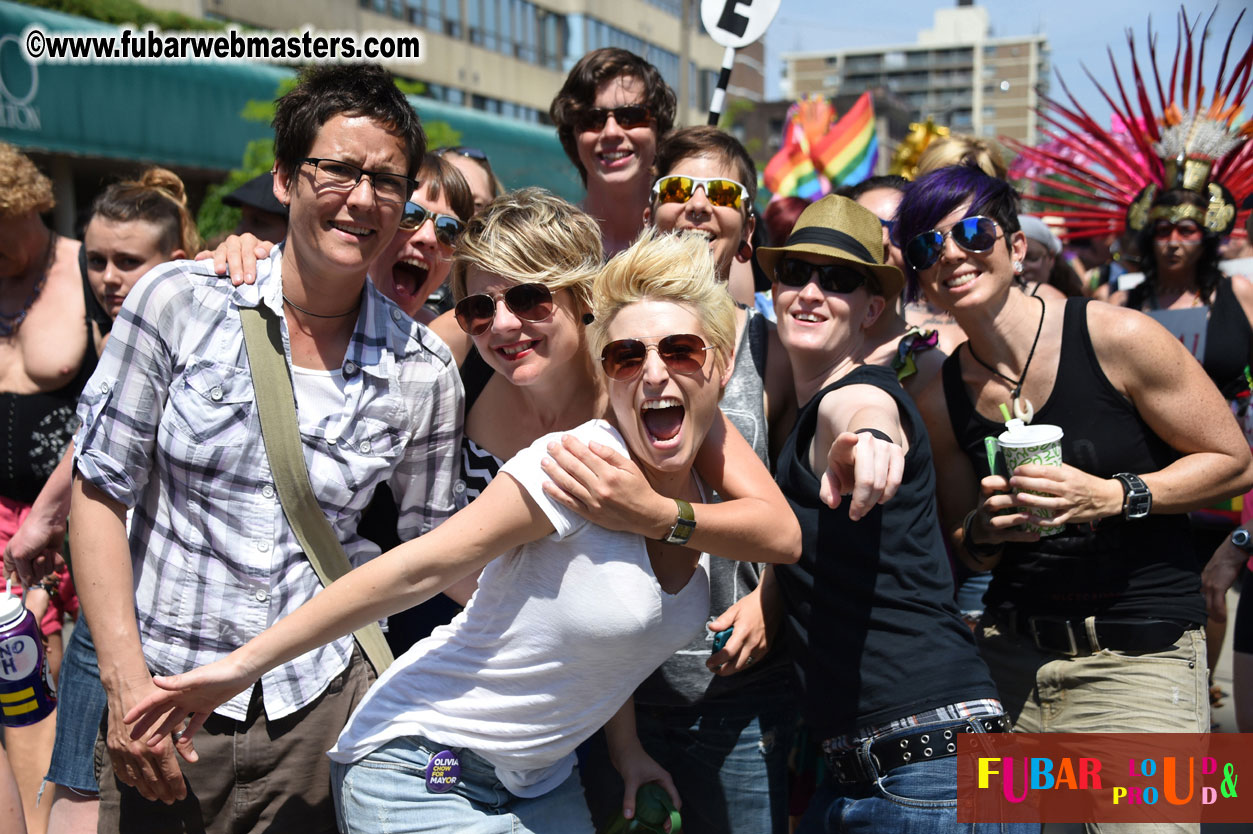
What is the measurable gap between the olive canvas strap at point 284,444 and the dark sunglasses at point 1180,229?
425cm

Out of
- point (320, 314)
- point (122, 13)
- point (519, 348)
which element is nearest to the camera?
point (519, 348)

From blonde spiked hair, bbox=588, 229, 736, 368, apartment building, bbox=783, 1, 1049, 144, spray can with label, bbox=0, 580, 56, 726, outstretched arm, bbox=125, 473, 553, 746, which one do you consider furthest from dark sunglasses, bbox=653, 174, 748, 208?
apartment building, bbox=783, 1, 1049, 144

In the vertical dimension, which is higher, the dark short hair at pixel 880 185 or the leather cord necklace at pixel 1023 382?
the dark short hair at pixel 880 185

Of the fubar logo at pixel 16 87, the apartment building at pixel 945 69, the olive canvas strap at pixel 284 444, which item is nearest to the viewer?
the olive canvas strap at pixel 284 444

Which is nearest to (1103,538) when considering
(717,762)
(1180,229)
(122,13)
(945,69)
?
(717,762)

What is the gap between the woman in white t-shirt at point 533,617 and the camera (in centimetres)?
213

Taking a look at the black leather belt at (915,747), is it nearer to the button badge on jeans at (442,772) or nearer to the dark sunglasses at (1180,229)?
the button badge on jeans at (442,772)

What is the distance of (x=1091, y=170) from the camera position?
548 cm

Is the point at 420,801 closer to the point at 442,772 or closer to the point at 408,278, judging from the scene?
the point at 442,772

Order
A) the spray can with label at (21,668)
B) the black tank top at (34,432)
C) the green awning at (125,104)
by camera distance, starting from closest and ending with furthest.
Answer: the spray can with label at (21,668) → the black tank top at (34,432) → the green awning at (125,104)

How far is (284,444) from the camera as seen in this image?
243 cm

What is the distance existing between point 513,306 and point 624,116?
67.3 inches

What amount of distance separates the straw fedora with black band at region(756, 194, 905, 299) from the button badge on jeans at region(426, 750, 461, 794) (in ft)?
5.15

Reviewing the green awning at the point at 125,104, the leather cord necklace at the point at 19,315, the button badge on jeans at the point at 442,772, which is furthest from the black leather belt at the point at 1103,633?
the green awning at the point at 125,104
